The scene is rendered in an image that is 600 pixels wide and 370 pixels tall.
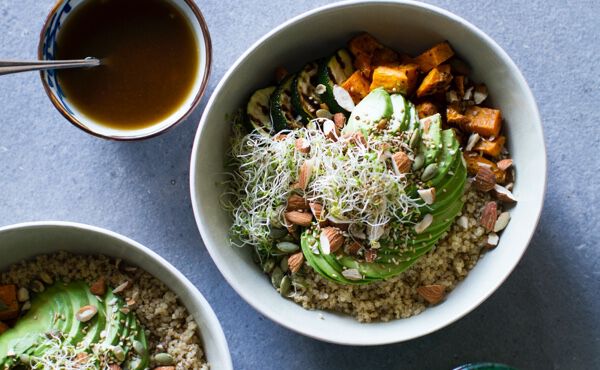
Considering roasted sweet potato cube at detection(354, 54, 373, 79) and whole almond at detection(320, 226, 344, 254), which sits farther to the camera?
roasted sweet potato cube at detection(354, 54, 373, 79)

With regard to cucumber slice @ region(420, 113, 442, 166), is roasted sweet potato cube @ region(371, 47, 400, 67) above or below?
above

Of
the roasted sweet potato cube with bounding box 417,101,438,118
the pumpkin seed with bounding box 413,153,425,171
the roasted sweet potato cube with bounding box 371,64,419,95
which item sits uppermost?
the roasted sweet potato cube with bounding box 371,64,419,95

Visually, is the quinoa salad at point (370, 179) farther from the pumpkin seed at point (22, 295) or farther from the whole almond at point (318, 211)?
the pumpkin seed at point (22, 295)

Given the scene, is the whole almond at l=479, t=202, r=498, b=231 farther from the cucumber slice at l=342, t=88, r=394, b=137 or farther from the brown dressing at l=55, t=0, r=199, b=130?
the brown dressing at l=55, t=0, r=199, b=130

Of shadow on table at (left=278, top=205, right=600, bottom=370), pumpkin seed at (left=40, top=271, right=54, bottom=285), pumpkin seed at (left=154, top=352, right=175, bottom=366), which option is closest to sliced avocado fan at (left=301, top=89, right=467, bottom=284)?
shadow on table at (left=278, top=205, right=600, bottom=370)

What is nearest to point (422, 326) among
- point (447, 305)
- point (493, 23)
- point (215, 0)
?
point (447, 305)

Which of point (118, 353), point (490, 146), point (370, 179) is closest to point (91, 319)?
point (118, 353)

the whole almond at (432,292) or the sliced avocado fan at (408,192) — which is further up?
the sliced avocado fan at (408,192)

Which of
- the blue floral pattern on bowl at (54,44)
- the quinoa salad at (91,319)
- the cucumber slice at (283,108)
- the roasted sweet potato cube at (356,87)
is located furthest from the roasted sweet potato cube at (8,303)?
the roasted sweet potato cube at (356,87)
